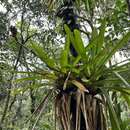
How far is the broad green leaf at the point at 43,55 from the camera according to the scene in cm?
158

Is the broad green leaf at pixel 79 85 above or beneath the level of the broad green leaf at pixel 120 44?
beneath

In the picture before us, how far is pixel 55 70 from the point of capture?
1.64 meters

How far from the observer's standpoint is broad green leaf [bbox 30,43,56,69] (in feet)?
5.19

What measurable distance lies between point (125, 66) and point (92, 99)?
0.21 metres

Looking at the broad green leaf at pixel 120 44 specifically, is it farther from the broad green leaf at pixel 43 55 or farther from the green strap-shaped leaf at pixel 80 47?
the broad green leaf at pixel 43 55

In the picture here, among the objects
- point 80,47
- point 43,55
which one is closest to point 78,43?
point 80,47

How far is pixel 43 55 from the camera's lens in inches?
62.6

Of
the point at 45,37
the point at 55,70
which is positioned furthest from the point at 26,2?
the point at 55,70

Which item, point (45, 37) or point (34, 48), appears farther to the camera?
point (45, 37)

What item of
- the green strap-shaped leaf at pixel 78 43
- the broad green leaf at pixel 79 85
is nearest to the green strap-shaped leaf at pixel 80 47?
the green strap-shaped leaf at pixel 78 43

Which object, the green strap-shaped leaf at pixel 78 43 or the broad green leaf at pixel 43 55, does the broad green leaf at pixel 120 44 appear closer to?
the green strap-shaped leaf at pixel 78 43

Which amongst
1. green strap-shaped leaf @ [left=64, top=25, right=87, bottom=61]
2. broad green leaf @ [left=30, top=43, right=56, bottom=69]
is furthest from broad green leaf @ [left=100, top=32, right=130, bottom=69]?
broad green leaf @ [left=30, top=43, right=56, bottom=69]

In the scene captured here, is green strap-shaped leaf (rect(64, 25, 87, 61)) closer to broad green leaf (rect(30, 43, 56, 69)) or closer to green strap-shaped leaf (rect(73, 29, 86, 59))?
green strap-shaped leaf (rect(73, 29, 86, 59))

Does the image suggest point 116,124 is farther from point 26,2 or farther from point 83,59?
point 26,2
